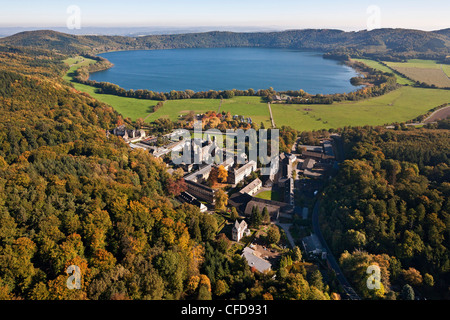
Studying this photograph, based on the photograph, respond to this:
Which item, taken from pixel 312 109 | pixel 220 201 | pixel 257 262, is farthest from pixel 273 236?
pixel 312 109

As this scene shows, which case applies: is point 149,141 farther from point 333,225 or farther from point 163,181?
point 333,225

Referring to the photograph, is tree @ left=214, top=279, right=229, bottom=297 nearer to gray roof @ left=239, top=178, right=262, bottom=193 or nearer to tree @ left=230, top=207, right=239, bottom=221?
tree @ left=230, top=207, right=239, bottom=221

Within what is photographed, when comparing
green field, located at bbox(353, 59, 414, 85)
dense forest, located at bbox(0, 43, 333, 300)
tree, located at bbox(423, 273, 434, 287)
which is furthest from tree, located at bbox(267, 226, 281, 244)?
green field, located at bbox(353, 59, 414, 85)

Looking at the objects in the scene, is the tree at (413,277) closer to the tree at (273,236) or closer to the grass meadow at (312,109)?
the tree at (273,236)

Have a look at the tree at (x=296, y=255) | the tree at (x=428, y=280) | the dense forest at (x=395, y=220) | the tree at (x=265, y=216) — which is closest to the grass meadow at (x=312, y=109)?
the dense forest at (x=395, y=220)

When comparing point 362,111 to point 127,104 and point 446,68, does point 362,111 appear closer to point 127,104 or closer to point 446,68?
point 127,104

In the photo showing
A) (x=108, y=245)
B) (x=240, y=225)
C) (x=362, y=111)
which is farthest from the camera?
(x=362, y=111)
